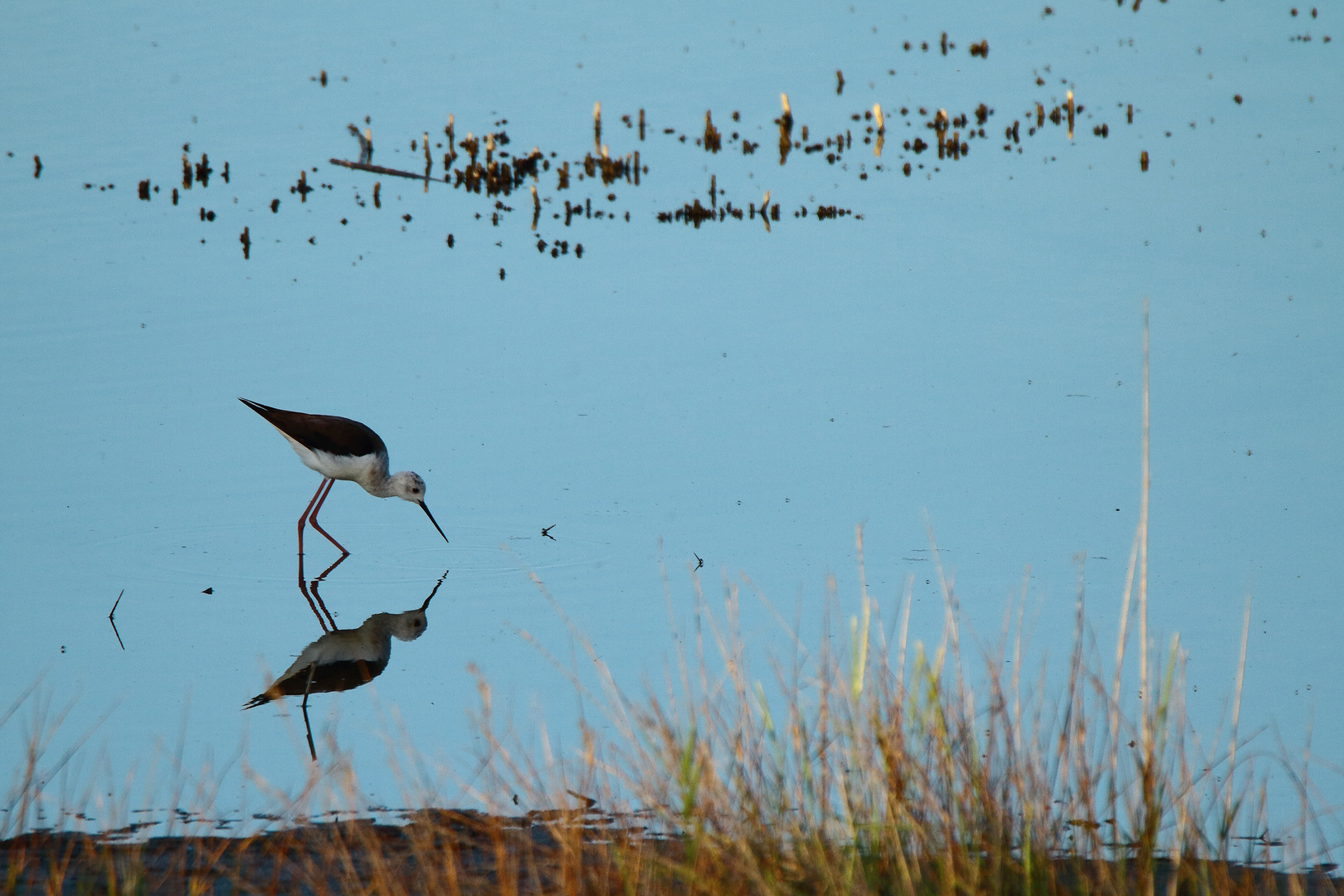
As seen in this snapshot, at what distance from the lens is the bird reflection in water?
276 inches

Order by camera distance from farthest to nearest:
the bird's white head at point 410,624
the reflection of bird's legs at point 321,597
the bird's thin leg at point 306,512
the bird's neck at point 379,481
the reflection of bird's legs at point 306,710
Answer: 1. the bird's neck at point 379,481
2. the bird's thin leg at point 306,512
3. the reflection of bird's legs at point 321,597
4. the bird's white head at point 410,624
5. the reflection of bird's legs at point 306,710

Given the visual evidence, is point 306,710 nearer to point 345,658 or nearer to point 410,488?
point 345,658

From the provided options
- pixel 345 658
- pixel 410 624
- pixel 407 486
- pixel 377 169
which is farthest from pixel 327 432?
pixel 377 169

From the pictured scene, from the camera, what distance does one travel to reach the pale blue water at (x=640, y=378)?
755cm

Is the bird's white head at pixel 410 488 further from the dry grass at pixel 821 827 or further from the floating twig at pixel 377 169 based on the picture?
the floating twig at pixel 377 169

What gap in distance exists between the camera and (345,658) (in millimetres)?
7363

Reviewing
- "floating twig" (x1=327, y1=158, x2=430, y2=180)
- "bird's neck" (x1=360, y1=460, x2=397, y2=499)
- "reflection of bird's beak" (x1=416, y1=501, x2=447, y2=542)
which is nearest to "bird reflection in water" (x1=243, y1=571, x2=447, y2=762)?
"reflection of bird's beak" (x1=416, y1=501, x2=447, y2=542)

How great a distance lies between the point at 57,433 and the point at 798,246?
23.4ft

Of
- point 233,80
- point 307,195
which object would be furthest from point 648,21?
point 307,195

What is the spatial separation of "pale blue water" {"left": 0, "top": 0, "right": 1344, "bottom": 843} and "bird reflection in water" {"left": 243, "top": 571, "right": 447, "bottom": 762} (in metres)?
0.11

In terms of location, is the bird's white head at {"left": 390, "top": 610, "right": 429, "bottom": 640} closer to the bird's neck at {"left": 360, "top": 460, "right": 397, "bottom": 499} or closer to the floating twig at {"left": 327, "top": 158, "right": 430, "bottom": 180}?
the bird's neck at {"left": 360, "top": 460, "right": 397, "bottom": 499}

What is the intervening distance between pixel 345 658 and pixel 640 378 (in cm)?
449

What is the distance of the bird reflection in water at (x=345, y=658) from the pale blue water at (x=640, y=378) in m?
0.11

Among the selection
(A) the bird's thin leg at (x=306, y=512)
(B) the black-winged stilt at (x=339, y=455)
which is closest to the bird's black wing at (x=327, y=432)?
(B) the black-winged stilt at (x=339, y=455)
